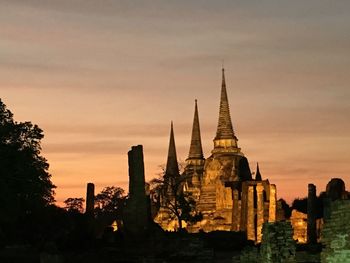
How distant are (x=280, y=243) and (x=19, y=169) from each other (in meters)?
26.7

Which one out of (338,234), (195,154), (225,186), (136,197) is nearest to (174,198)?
(225,186)

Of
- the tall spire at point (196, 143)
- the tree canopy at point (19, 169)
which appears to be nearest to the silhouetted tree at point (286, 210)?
the tall spire at point (196, 143)

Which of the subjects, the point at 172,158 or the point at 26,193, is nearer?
the point at 26,193

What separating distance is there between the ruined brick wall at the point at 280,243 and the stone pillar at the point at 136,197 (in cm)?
3107

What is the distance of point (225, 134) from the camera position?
435ft

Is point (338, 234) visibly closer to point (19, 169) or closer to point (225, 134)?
point (19, 169)

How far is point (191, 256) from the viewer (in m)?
39.6

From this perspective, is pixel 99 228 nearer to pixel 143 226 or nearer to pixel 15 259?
pixel 143 226

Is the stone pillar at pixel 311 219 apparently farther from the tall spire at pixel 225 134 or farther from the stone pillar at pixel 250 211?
the tall spire at pixel 225 134

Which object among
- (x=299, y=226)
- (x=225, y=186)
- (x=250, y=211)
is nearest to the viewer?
(x=299, y=226)

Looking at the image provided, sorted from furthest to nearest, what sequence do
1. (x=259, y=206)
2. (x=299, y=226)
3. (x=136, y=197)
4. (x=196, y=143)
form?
(x=196, y=143), (x=259, y=206), (x=299, y=226), (x=136, y=197)

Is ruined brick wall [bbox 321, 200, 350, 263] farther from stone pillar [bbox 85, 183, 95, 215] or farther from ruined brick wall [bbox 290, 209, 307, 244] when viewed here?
ruined brick wall [bbox 290, 209, 307, 244]

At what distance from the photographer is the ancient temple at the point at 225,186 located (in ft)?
260

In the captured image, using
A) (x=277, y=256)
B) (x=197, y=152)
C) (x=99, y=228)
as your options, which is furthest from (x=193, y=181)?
(x=277, y=256)
